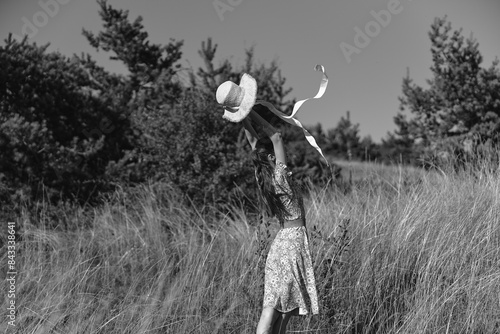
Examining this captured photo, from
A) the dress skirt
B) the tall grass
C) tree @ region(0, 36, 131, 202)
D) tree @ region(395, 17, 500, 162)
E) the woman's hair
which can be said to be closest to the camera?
the dress skirt

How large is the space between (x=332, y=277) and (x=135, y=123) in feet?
26.8

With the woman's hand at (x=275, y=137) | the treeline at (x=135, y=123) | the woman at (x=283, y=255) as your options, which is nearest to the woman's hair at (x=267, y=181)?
the woman at (x=283, y=255)

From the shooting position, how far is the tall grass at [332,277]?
472cm

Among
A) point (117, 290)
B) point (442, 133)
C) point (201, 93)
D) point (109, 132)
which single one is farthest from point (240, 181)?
point (442, 133)

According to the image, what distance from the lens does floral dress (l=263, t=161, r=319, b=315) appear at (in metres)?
3.68

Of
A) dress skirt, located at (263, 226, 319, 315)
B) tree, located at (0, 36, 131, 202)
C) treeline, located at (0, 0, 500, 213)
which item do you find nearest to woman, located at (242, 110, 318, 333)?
dress skirt, located at (263, 226, 319, 315)

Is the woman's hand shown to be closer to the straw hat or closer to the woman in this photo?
the woman

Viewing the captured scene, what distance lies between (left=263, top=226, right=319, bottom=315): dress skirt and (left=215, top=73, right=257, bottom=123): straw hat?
77 cm

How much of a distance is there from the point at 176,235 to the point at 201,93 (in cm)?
558

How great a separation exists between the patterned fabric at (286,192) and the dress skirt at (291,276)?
0.30 feet

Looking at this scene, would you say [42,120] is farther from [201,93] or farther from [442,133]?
[442,133]

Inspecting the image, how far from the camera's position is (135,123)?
12453mm

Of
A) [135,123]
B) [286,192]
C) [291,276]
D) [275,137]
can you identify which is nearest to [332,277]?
[291,276]

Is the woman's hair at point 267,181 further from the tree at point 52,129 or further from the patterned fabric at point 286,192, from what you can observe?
the tree at point 52,129
